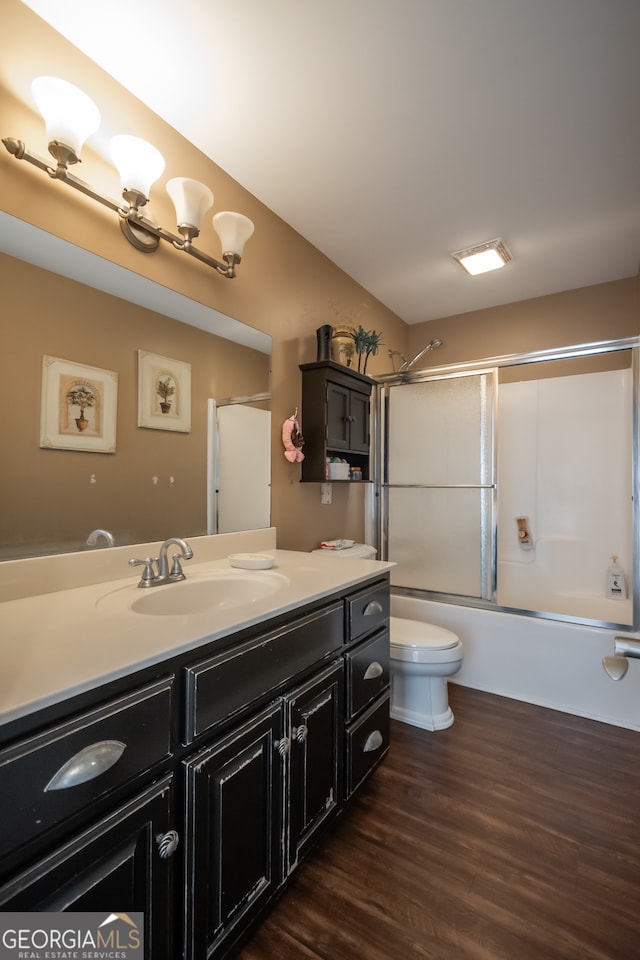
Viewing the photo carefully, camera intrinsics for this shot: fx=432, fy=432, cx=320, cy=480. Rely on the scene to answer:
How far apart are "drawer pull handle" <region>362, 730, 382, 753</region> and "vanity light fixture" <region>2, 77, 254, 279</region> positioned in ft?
6.07

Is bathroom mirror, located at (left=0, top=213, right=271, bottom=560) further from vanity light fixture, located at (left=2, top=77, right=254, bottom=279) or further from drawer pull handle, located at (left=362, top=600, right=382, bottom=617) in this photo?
drawer pull handle, located at (left=362, top=600, right=382, bottom=617)

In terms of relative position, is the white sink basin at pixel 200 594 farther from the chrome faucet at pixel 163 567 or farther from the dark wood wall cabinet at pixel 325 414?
Result: the dark wood wall cabinet at pixel 325 414

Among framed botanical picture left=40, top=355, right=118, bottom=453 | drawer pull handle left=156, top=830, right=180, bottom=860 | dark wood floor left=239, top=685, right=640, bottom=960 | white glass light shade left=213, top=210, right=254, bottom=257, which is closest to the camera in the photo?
drawer pull handle left=156, top=830, right=180, bottom=860

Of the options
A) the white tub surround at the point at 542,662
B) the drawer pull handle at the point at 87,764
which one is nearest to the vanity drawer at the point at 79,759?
the drawer pull handle at the point at 87,764

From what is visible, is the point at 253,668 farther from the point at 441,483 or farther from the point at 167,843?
the point at 441,483

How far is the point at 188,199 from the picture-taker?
4.79 feet

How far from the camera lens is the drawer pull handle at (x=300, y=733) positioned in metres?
1.18

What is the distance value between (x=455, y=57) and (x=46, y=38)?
1226 mm

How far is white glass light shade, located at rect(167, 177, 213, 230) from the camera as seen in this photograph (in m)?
1.44

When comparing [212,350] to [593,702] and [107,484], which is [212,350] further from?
[593,702]

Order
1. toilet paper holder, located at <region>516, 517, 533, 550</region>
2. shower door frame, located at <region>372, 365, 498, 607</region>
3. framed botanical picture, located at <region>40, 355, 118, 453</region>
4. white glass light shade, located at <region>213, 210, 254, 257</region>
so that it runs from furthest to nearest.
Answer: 1. toilet paper holder, located at <region>516, 517, 533, 550</region>
2. shower door frame, located at <region>372, 365, 498, 607</region>
3. white glass light shade, located at <region>213, 210, 254, 257</region>
4. framed botanical picture, located at <region>40, 355, 118, 453</region>

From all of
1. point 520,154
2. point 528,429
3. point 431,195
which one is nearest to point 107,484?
point 431,195

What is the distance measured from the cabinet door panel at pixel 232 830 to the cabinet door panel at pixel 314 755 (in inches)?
2.5

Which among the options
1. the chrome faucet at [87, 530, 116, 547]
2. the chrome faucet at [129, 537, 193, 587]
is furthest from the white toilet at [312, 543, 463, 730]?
the chrome faucet at [87, 530, 116, 547]
